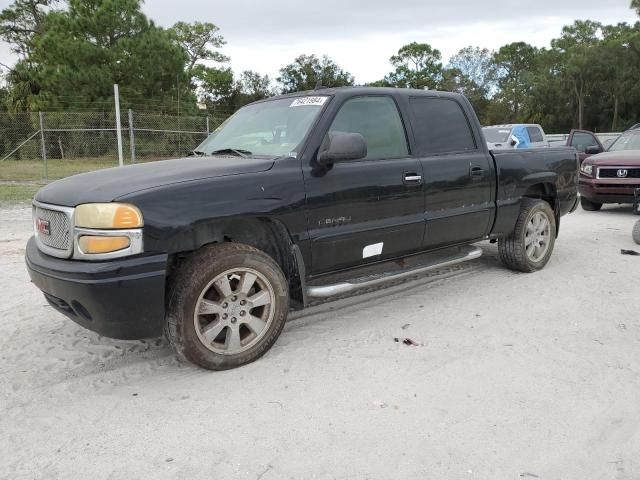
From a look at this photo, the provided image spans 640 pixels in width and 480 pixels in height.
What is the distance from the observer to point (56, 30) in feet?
105

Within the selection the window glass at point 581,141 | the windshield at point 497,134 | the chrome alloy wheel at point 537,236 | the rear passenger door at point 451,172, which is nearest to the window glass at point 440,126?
the rear passenger door at point 451,172

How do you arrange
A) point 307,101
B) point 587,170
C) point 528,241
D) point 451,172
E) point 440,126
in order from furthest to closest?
point 587,170, point 528,241, point 440,126, point 451,172, point 307,101

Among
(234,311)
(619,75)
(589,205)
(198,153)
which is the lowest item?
(589,205)

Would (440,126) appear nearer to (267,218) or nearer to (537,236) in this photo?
(537,236)

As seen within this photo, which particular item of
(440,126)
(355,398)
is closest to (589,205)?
(440,126)

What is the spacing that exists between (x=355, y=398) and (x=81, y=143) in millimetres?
21023

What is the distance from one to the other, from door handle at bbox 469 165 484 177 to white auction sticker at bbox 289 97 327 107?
1.65m

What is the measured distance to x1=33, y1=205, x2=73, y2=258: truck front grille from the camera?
3293mm

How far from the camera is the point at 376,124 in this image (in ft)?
14.7

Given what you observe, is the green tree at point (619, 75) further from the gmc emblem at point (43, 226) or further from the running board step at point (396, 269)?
the gmc emblem at point (43, 226)

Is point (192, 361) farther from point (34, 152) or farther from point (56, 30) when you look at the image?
point (56, 30)

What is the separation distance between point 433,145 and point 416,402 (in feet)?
8.22

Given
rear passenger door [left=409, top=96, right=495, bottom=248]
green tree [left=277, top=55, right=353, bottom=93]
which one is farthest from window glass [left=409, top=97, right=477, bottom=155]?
green tree [left=277, top=55, right=353, bottom=93]

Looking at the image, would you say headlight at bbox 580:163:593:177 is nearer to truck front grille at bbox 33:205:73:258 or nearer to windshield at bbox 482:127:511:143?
windshield at bbox 482:127:511:143
